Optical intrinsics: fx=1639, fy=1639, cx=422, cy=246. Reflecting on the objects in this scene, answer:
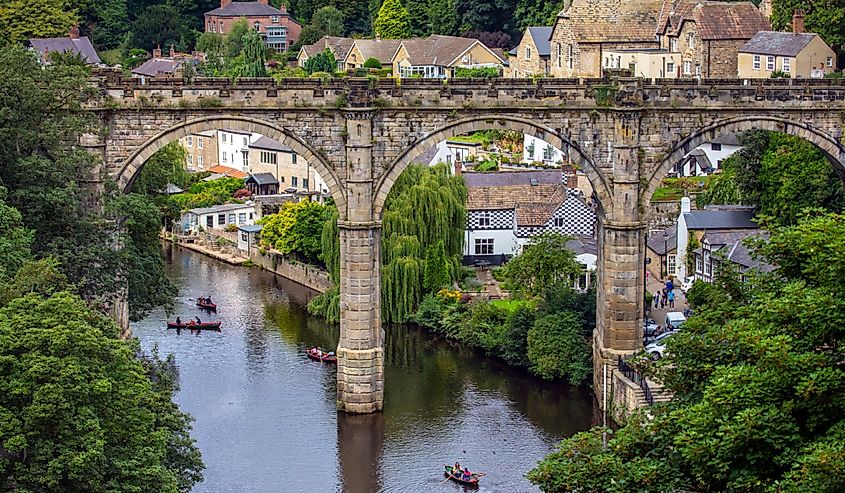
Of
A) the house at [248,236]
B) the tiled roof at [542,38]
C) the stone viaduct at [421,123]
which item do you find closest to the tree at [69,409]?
the stone viaduct at [421,123]

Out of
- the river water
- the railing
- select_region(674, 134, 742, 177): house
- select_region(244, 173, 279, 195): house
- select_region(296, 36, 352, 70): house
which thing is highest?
select_region(296, 36, 352, 70): house

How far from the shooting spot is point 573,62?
107 metres

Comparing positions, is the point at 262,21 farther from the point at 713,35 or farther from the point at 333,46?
the point at 713,35

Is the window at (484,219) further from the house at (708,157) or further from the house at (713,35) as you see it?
the house at (713,35)

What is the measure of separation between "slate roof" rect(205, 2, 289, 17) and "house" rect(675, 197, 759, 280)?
3286 inches

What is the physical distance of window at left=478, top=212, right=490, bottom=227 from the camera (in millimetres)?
80938

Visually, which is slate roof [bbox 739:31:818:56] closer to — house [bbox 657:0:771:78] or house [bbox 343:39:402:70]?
house [bbox 657:0:771:78]

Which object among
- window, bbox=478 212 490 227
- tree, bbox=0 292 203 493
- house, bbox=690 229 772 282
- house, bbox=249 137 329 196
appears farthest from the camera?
house, bbox=249 137 329 196

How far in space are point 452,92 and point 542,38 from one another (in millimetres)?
61130

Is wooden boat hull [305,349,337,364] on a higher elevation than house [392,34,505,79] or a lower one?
lower

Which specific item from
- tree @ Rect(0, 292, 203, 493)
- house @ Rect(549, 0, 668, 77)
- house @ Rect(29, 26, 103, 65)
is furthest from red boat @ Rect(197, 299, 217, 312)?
house @ Rect(29, 26, 103, 65)

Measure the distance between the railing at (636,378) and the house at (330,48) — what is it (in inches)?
3163

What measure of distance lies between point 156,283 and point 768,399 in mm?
31592

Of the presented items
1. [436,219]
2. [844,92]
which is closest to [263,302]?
[436,219]
